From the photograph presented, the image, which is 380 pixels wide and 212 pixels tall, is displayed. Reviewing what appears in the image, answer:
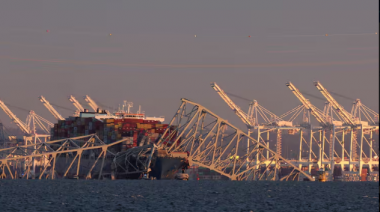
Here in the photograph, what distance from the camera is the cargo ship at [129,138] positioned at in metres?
162

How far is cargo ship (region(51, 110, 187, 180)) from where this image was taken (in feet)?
532

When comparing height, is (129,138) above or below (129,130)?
below

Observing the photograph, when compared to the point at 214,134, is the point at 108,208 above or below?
below

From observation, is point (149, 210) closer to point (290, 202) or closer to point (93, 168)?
point (290, 202)

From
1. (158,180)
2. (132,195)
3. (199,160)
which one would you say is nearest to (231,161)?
(199,160)

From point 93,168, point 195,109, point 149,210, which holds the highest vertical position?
point 195,109

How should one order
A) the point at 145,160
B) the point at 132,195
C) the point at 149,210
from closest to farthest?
the point at 149,210 → the point at 132,195 → the point at 145,160

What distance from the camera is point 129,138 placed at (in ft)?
578

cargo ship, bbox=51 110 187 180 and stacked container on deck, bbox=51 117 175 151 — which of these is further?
stacked container on deck, bbox=51 117 175 151

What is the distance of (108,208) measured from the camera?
76938 millimetres

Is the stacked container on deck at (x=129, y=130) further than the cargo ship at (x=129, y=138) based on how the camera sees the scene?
Yes

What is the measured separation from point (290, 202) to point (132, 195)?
22259 millimetres

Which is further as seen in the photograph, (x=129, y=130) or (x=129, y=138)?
(x=129, y=130)

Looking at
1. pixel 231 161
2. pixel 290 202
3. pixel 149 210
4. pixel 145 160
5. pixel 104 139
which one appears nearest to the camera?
pixel 149 210
